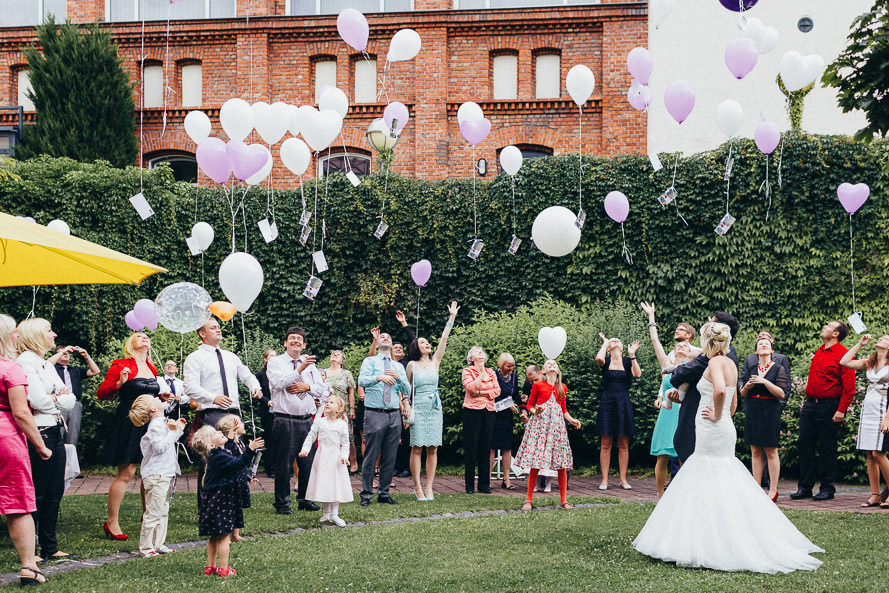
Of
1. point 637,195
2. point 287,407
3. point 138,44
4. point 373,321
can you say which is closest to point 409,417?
point 287,407

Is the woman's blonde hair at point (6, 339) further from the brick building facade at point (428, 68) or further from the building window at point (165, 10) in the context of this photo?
the building window at point (165, 10)

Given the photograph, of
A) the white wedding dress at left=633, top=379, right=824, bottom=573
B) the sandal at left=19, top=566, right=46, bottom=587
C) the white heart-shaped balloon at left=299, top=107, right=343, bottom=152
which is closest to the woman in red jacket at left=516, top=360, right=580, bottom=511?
the white wedding dress at left=633, top=379, right=824, bottom=573

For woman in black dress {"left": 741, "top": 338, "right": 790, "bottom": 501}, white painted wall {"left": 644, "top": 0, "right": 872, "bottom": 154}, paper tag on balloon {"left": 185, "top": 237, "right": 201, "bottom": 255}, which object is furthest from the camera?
white painted wall {"left": 644, "top": 0, "right": 872, "bottom": 154}

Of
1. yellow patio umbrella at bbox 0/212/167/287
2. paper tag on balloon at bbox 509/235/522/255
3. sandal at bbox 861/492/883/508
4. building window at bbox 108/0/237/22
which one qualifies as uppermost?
building window at bbox 108/0/237/22

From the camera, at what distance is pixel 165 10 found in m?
22.3

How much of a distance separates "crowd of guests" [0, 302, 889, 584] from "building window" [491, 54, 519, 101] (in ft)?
37.2

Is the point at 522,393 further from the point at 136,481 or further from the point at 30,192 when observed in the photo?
the point at 30,192

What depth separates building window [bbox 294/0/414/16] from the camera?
2189 centimetres

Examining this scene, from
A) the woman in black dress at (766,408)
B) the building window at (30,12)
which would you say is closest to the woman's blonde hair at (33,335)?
the woman in black dress at (766,408)

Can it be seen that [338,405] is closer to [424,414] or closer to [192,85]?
[424,414]

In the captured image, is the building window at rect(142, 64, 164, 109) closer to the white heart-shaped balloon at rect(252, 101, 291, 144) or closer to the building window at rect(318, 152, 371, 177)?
the building window at rect(318, 152, 371, 177)

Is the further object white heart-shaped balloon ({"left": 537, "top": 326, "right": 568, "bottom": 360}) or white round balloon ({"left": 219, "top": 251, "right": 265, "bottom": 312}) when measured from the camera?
white heart-shaped balloon ({"left": 537, "top": 326, "right": 568, "bottom": 360})

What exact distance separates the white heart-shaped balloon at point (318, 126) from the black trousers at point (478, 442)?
426 cm

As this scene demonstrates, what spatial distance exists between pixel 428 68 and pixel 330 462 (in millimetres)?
14646
